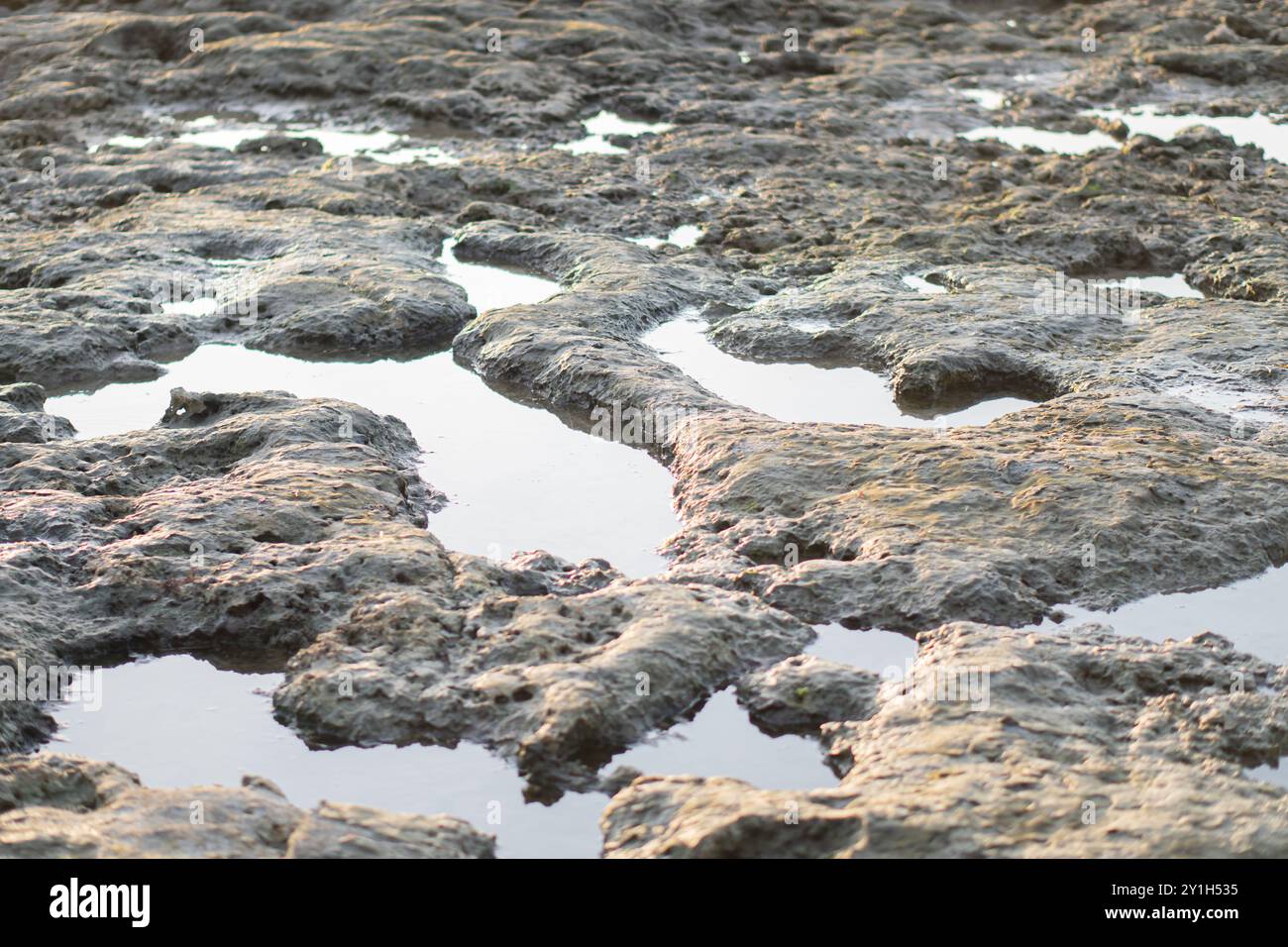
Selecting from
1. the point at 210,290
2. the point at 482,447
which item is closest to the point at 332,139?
the point at 210,290

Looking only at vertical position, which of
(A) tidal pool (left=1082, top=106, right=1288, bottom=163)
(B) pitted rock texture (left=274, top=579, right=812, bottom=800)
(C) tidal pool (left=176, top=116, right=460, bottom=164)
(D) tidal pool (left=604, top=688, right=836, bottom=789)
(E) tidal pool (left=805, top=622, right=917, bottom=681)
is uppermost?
(A) tidal pool (left=1082, top=106, right=1288, bottom=163)

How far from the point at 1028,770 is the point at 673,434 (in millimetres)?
3119

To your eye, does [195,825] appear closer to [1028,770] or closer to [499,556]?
[499,556]

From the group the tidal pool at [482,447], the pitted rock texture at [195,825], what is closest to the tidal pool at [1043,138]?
the tidal pool at [482,447]

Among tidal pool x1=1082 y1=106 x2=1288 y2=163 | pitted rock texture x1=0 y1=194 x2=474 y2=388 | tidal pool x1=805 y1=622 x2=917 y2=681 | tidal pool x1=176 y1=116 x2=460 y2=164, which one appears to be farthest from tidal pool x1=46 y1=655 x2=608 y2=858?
tidal pool x1=1082 y1=106 x2=1288 y2=163

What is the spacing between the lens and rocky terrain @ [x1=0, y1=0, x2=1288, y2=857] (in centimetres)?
434

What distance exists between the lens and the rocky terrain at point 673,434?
4.34 m

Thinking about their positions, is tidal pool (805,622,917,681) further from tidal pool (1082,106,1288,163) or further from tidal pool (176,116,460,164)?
tidal pool (1082,106,1288,163)

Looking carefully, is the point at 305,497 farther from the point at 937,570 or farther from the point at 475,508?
the point at 937,570

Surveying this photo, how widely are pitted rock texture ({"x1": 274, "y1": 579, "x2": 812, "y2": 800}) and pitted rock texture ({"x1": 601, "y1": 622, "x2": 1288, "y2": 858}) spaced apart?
15.2 inches

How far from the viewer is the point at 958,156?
38.8ft

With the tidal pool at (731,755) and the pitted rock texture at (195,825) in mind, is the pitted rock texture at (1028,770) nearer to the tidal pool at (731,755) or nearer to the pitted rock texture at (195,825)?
the tidal pool at (731,755)

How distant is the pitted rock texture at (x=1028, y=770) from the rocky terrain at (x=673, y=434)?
1 cm
